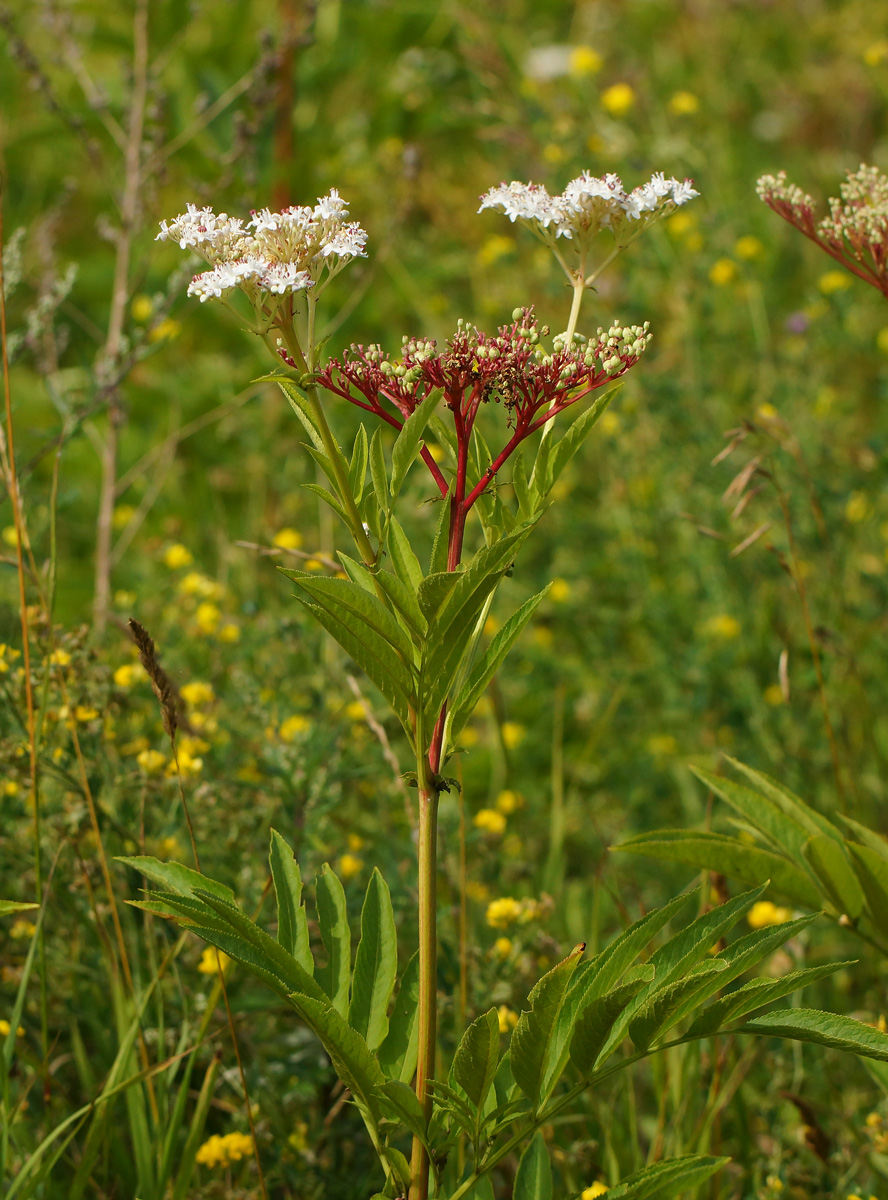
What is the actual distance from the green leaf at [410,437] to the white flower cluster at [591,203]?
233 mm

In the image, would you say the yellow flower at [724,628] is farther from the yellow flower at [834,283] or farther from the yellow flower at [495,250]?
the yellow flower at [495,250]

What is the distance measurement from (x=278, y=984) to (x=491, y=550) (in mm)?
396

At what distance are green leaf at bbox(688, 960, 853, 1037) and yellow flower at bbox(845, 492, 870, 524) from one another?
2122 millimetres

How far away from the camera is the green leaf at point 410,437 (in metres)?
0.92

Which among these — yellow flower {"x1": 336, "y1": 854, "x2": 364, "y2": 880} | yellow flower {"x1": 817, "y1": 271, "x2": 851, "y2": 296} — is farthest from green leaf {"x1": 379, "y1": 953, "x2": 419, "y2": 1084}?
yellow flower {"x1": 817, "y1": 271, "x2": 851, "y2": 296}

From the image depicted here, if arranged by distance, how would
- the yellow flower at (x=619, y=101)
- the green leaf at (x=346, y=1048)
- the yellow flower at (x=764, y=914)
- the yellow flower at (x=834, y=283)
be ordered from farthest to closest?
1. the yellow flower at (x=619, y=101)
2. the yellow flower at (x=834, y=283)
3. the yellow flower at (x=764, y=914)
4. the green leaf at (x=346, y=1048)

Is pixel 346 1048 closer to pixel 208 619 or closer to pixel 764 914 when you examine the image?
pixel 764 914

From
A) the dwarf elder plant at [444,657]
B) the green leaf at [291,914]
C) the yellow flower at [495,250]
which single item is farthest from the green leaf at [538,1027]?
the yellow flower at [495,250]

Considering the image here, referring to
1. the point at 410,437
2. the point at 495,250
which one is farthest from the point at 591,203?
the point at 495,250

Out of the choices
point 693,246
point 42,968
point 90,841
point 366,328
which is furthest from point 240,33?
point 42,968

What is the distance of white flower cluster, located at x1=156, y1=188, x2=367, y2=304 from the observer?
947 millimetres

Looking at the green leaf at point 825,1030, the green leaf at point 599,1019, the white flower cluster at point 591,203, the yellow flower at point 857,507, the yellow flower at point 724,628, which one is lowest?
the green leaf at point 825,1030

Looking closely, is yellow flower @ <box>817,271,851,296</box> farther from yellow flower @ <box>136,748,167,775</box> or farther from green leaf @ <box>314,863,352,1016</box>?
green leaf @ <box>314,863,352,1016</box>

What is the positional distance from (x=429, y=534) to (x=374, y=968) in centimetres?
223
